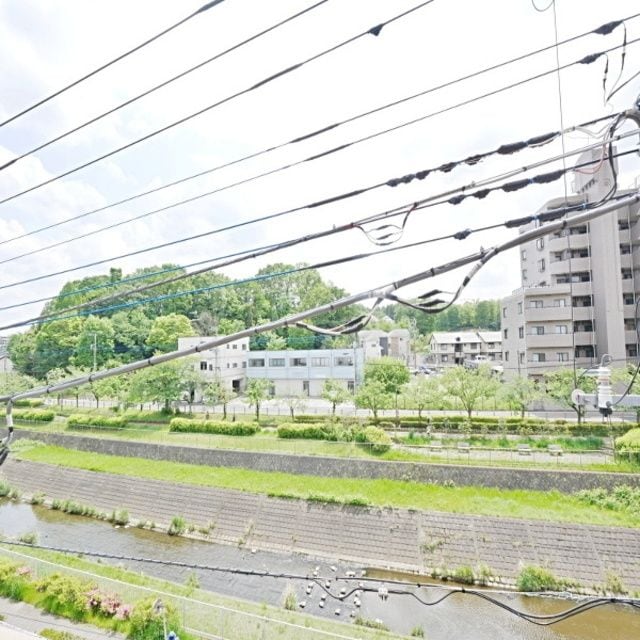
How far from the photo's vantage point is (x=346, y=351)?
85.5 feet

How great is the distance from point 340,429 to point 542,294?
41.3 feet

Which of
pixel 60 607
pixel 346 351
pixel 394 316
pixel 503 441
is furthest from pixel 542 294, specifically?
pixel 394 316

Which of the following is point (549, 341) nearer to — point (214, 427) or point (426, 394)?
point (426, 394)

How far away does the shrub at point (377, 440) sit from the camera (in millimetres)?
14531

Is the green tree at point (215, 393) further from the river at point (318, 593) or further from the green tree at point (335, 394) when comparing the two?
the river at point (318, 593)

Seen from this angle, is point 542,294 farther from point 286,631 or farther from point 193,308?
point 193,308

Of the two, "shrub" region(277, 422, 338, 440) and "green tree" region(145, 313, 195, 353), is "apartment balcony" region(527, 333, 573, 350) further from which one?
"green tree" region(145, 313, 195, 353)

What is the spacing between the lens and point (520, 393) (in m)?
17.0

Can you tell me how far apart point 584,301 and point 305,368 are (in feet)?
52.8

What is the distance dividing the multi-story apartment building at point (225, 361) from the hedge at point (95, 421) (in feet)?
16.6

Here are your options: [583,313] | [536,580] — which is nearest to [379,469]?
[536,580]

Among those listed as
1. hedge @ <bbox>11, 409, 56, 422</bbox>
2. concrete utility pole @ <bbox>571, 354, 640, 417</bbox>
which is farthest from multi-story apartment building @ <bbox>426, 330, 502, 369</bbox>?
concrete utility pole @ <bbox>571, 354, 640, 417</bbox>

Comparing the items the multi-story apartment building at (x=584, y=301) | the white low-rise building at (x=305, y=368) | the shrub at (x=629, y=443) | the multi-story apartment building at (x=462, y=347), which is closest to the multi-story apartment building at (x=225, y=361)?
the white low-rise building at (x=305, y=368)

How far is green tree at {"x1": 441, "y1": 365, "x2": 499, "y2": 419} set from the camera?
16.8m
